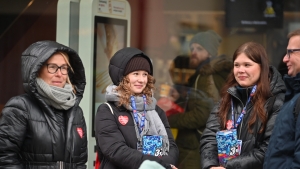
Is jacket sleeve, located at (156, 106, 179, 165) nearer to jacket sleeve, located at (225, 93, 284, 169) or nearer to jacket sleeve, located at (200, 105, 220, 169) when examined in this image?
jacket sleeve, located at (200, 105, 220, 169)

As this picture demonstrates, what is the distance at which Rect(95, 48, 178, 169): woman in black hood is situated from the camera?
177 inches

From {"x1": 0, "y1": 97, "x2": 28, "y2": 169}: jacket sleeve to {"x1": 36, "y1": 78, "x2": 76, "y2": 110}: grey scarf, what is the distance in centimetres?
20

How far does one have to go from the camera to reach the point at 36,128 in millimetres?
4336

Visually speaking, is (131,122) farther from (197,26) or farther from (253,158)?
(197,26)

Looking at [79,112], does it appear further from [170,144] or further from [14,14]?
[14,14]

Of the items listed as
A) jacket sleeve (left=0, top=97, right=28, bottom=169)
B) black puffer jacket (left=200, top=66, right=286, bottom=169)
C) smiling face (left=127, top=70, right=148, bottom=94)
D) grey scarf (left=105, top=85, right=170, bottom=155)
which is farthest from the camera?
smiling face (left=127, top=70, right=148, bottom=94)

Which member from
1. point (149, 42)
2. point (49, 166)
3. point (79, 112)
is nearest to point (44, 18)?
point (149, 42)

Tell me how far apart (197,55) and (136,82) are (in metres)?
2.94

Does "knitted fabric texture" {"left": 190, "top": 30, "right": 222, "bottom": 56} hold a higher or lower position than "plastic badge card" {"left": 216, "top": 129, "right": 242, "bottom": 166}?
higher

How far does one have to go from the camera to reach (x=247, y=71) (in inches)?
189

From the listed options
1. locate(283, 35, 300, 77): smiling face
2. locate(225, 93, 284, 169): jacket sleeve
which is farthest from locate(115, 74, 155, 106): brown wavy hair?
locate(283, 35, 300, 77): smiling face

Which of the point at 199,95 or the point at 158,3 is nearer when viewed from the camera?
the point at 199,95

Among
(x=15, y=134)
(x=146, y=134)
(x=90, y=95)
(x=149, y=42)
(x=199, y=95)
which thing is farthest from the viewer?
(x=149, y=42)

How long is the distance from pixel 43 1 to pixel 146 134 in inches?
109
